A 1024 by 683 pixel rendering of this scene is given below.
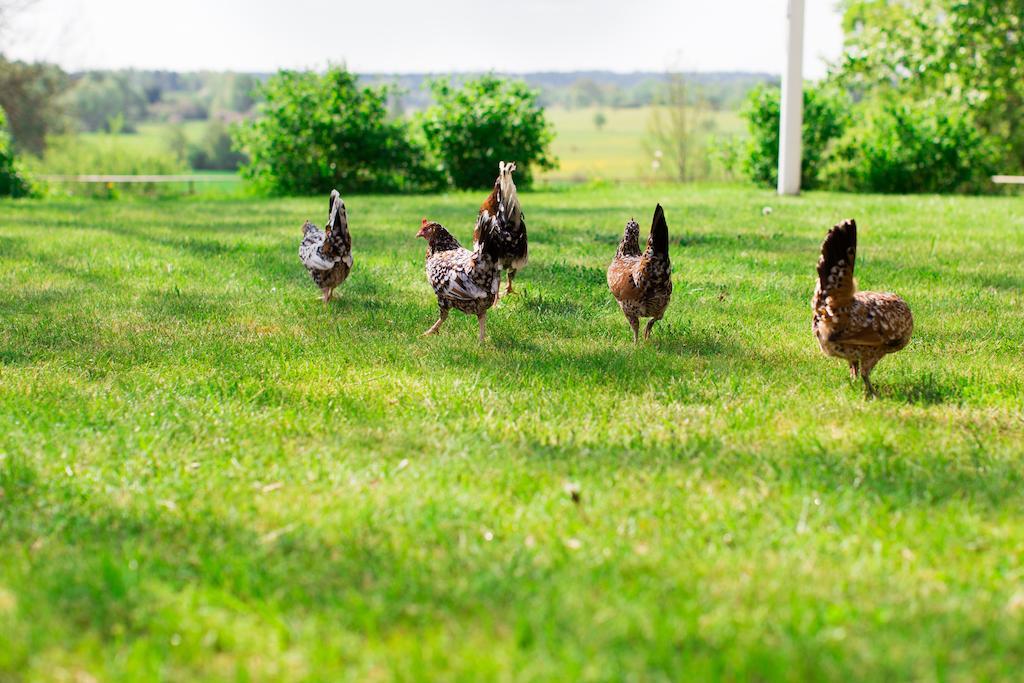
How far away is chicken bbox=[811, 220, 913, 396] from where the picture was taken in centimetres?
436

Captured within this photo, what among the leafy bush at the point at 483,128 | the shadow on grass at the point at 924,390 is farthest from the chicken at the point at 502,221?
the leafy bush at the point at 483,128

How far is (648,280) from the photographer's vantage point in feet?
17.8

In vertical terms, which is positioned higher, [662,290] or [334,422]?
[662,290]

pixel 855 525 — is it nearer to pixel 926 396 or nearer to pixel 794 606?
pixel 794 606

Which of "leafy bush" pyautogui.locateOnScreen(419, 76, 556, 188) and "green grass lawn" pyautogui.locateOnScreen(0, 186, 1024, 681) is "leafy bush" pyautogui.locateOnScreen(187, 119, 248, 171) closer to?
"leafy bush" pyautogui.locateOnScreen(419, 76, 556, 188)

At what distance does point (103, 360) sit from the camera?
17.6 feet

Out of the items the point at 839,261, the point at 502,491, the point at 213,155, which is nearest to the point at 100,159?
the point at 213,155

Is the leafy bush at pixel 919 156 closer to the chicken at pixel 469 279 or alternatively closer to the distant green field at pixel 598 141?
the distant green field at pixel 598 141

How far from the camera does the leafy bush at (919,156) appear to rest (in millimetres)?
18234

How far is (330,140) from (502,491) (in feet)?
55.9

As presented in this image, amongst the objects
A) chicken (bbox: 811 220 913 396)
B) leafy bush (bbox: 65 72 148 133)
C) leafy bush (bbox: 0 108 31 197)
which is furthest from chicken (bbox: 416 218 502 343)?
leafy bush (bbox: 65 72 148 133)

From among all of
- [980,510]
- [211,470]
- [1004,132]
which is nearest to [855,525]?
[980,510]

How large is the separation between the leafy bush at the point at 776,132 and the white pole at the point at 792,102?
96.9 inches

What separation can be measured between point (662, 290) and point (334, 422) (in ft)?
7.26
